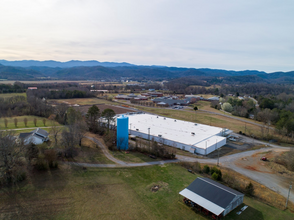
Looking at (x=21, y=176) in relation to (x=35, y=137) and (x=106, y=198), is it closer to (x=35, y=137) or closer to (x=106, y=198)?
(x=106, y=198)

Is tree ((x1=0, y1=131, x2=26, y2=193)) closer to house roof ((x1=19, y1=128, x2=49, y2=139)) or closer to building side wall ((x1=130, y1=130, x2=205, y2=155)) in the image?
house roof ((x1=19, y1=128, x2=49, y2=139))

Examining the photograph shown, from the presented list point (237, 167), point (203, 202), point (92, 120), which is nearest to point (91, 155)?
point (92, 120)

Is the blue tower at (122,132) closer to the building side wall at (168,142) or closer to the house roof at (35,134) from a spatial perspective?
the building side wall at (168,142)

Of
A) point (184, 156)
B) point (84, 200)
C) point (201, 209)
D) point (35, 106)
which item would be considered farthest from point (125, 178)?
point (35, 106)

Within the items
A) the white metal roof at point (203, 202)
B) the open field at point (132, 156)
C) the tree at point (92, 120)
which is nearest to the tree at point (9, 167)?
the open field at point (132, 156)

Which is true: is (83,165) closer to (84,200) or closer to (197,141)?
(84,200)
